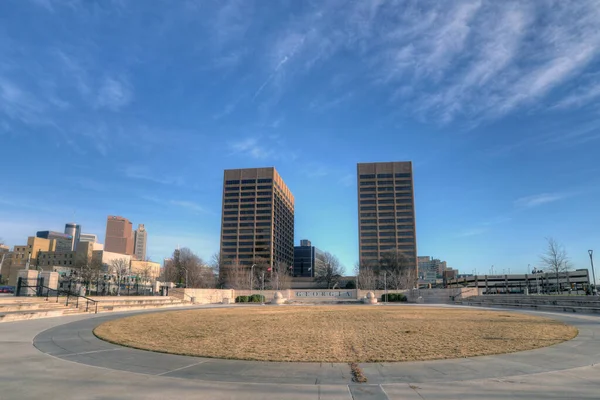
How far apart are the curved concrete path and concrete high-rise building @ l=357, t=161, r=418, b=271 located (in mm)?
163175

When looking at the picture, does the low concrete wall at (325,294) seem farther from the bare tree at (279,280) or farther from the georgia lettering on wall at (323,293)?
the bare tree at (279,280)

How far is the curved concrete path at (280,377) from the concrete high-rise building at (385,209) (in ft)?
535

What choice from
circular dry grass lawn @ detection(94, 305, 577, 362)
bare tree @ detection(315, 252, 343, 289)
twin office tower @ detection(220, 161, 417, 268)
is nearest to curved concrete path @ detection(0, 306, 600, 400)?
circular dry grass lawn @ detection(94, 305, 577, 362)

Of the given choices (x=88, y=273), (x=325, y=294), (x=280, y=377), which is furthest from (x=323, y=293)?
(x=280, y=377)

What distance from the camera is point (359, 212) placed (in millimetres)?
181500

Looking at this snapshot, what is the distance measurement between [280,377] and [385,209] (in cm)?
17509

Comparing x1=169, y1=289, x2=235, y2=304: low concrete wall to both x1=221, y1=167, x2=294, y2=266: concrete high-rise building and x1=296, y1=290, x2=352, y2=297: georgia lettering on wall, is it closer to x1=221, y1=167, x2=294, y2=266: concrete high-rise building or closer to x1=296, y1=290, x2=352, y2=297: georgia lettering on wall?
x1=296, y1=290, x2=352, y2=297: georgia lettering on wall

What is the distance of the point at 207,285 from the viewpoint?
9512 cm

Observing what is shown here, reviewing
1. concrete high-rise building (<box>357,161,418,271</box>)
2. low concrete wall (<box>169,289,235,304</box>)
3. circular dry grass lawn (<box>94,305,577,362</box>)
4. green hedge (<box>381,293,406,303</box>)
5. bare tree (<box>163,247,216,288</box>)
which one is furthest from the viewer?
concrete high-rise building (<box>357,161,418,271</box>)

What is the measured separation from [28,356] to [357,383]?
27.1 feet

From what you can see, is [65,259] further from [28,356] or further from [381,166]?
[28,356]

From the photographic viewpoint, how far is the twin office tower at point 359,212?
17488 centimetres

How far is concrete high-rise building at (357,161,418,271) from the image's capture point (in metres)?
174

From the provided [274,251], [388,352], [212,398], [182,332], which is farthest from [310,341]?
[274,251]
